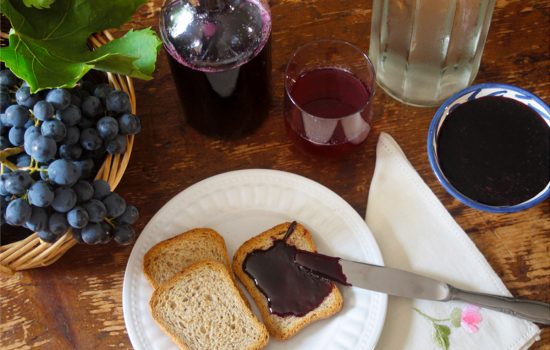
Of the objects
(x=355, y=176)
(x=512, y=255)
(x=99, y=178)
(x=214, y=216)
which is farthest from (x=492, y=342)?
(x=99, y=178)

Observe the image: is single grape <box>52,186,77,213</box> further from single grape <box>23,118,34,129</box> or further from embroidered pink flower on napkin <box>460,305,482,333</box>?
embroidered pink flower on napkin <box>460,305,482,333</box>

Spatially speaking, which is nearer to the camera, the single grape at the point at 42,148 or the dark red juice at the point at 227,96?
the single grape at the point at 42,148

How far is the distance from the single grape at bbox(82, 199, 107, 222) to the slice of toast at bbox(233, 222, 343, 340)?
21 centimetres

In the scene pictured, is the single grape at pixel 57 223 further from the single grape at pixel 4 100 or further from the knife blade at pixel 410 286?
the knife blade at pixel 410 286

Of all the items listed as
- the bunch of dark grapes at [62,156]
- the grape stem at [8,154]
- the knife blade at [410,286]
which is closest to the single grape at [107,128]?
the bunch of dark grapes at [62,156]

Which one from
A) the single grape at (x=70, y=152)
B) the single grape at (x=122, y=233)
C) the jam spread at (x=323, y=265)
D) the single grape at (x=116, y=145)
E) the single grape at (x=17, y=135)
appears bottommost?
the jam spread at (x=323, y=265)

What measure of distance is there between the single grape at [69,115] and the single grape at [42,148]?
4 cm

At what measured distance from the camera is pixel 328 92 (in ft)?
3.44

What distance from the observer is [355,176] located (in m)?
1.05

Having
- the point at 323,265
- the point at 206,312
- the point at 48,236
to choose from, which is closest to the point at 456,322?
the point at 323,265

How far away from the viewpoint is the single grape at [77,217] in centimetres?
82

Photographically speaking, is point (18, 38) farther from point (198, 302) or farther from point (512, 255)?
point (512, 255)

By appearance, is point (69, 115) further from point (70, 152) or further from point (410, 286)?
point (410, 286)

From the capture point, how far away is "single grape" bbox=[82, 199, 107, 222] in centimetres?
84
